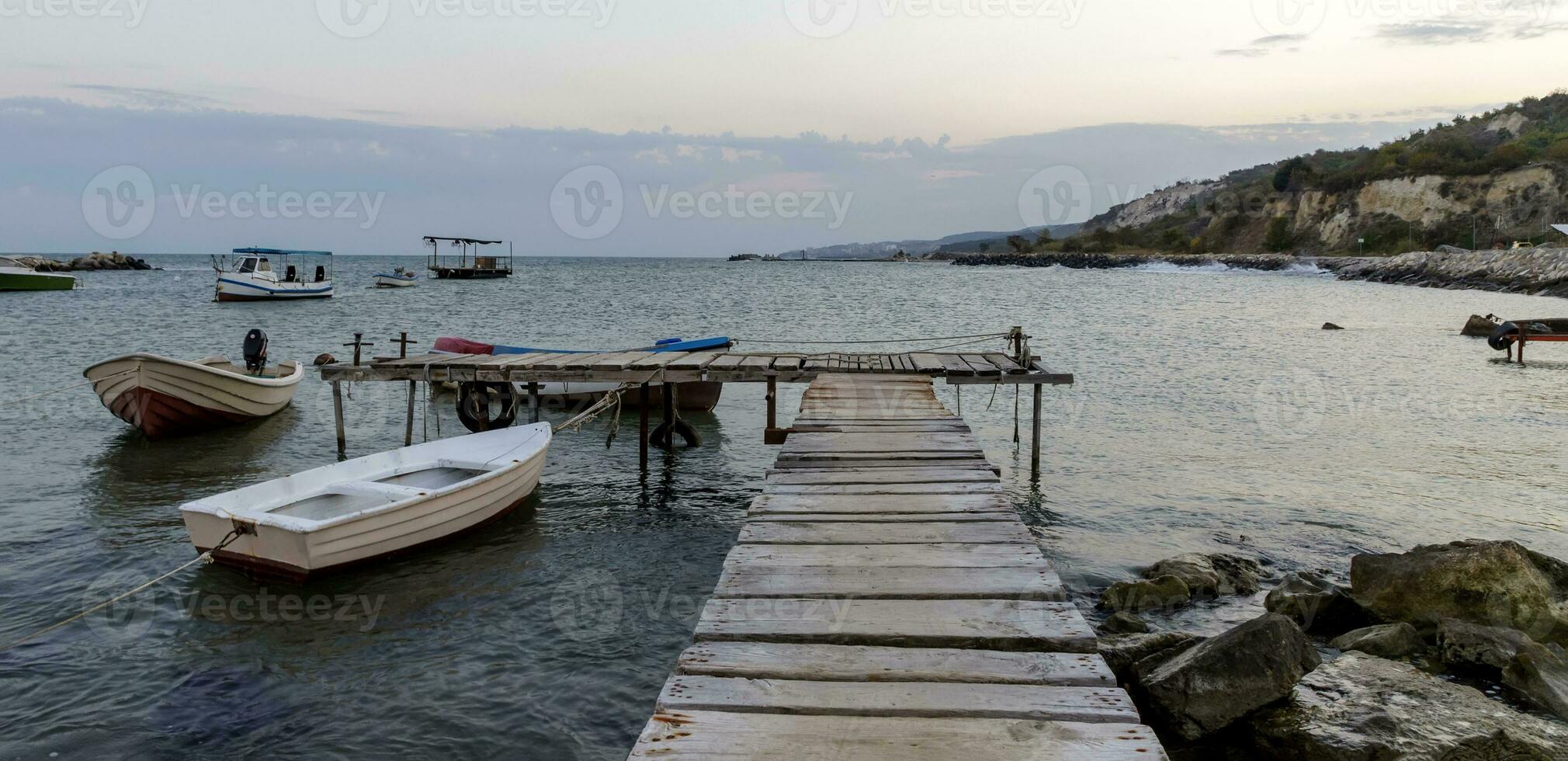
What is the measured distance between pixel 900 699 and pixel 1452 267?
86.7 m

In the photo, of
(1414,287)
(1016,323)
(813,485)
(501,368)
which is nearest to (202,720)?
(813,485)

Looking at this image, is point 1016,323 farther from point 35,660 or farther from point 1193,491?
point 35,660

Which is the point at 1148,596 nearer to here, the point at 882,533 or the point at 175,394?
the point at 882,533

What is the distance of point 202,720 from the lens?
7305mm

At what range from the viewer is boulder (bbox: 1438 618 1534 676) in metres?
Result: 7.45

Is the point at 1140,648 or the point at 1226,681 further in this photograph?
the point at 1140,648

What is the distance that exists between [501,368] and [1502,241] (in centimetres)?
9653

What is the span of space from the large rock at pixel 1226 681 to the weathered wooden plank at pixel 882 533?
140 centimetres

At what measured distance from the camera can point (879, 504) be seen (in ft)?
25.7

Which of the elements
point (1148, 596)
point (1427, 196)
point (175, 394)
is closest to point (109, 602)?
point (175, 394)

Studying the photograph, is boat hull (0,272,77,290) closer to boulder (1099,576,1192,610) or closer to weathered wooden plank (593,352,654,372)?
weathered wooden plank (593,352,654,372)

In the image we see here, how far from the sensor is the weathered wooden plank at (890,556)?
6.20 metres

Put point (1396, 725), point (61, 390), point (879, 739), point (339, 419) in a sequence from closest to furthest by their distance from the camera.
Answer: point (879, 739), point (1396, 725), point (339, 419), point (61, 390)

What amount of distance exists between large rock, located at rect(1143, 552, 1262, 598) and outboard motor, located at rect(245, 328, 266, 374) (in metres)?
18.7
